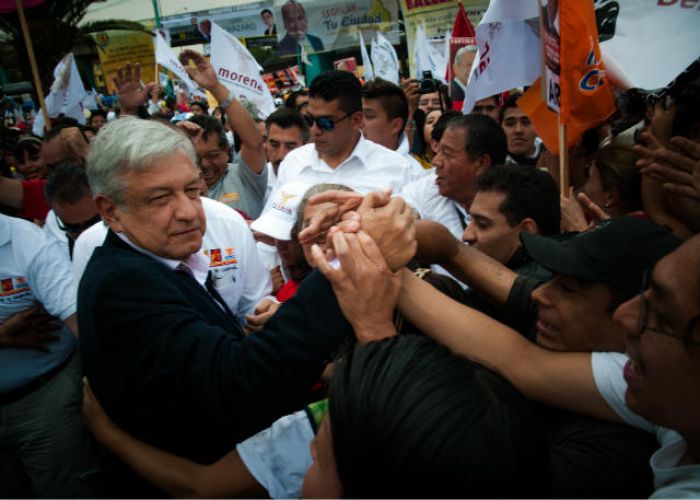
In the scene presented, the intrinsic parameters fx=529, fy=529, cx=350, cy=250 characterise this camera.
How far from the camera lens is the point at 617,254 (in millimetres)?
1519

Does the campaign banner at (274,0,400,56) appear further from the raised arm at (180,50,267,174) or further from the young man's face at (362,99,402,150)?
the raised arm at (180,50,267,174)

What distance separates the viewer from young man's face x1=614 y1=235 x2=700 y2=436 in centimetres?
114

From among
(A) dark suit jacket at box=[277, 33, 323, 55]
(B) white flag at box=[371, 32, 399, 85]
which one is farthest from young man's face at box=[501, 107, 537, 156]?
(A) dark suit jacket at box=[277, 33, 323, 55]

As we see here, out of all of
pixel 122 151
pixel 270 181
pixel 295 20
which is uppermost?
pixel 295 20

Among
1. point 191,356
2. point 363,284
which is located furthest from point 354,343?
point 191,356

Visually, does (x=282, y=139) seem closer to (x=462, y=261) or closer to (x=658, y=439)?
(x=462, y=261)

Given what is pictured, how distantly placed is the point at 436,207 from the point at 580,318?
6.58 feet

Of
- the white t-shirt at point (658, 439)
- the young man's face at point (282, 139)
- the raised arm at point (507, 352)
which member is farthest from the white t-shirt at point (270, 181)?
the white t-shirt at point (658, 439)

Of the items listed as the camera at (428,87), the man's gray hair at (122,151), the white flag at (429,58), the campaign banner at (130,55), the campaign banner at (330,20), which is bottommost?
the camera at (428,87)

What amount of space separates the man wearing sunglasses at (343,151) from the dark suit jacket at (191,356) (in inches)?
105

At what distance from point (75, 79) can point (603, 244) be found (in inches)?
292

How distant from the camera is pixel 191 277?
1644mm

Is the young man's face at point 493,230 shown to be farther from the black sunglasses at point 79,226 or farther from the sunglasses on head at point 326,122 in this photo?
the black sunglasses at point 79,226

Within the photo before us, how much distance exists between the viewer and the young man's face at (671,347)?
3.75 ft
